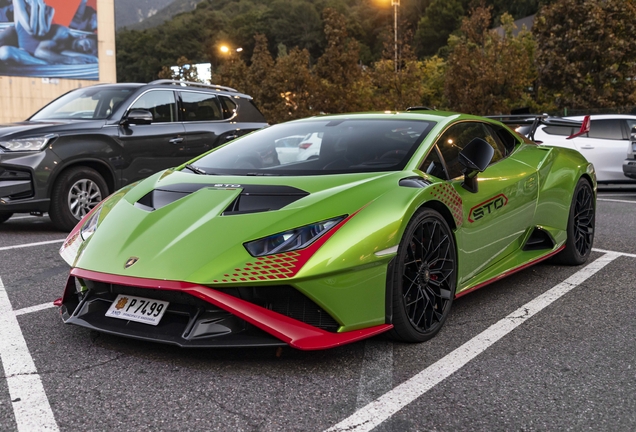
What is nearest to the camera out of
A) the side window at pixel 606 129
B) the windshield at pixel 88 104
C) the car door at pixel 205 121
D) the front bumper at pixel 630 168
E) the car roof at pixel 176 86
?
the windshield at pixel 88 104

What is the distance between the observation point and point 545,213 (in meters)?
5.37

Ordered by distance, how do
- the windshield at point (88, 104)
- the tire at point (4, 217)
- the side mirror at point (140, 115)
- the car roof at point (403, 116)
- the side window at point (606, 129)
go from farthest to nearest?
the side window at point (606, 129) → the windshield at point (88, 104) → the tire at point (4, 217) → the side mirror at point (140, 115) → the car roof at point (403, 116)

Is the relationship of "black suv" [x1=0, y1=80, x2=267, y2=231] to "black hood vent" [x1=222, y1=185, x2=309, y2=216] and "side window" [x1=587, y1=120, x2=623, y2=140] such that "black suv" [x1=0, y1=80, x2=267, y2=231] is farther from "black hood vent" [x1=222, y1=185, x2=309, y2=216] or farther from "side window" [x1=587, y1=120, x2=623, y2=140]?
"side window" [x1=587, y1=120, x2=623, y2=140]

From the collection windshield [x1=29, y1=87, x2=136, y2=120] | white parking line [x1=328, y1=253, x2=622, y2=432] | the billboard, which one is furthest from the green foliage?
the billboard

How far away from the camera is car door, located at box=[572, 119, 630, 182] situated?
13.4 m

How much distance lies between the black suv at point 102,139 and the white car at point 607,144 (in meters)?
6.71

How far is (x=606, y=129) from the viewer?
1363 centimetres

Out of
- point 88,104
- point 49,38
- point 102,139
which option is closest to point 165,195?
point 102,139

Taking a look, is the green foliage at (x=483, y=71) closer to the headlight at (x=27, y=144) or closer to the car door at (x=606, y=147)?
the car door at (x=606, y=147)

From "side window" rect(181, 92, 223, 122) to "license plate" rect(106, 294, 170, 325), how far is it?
19.3 ft

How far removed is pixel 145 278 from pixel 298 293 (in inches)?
27.8

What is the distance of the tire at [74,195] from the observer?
7652mm

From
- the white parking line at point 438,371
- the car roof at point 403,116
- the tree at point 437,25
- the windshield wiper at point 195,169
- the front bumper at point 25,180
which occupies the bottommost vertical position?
the white parking line at point 438,371

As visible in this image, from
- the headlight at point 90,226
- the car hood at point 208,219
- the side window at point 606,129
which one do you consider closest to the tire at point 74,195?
the headlight at point 90,226
